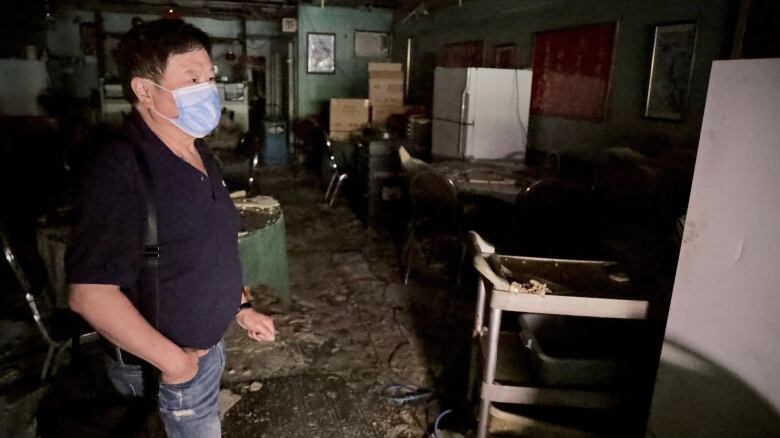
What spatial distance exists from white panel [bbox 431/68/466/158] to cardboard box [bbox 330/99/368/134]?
1.96 meters

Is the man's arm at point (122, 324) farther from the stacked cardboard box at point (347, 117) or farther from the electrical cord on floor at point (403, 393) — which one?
the stacked cardboard box at point (347, 117)

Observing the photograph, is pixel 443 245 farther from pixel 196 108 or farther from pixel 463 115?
pixel 196 108

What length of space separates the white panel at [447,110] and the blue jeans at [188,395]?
4124 millimetres

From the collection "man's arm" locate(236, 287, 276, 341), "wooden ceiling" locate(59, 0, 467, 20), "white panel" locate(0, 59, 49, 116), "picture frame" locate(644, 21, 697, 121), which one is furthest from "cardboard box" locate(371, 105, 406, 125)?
"man's arm" locate(236, 287, 276, 341)

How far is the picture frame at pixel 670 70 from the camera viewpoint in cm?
378

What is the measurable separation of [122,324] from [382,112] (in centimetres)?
670

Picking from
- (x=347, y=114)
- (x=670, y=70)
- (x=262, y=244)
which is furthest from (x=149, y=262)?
(x=347, y=114)

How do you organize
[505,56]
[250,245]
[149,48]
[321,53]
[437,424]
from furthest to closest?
[321,53] < [505,56] < [250,245] < [437,424] < [149,48]

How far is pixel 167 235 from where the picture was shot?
124 cm

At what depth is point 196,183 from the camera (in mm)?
1313

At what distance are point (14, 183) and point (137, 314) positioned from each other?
22.9ft

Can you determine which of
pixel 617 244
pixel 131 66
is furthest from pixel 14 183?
pixel 617 244

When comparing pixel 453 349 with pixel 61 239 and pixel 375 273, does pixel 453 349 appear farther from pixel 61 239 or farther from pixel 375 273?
pixel 61 239

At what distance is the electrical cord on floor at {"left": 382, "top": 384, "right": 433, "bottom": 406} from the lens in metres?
2.82
